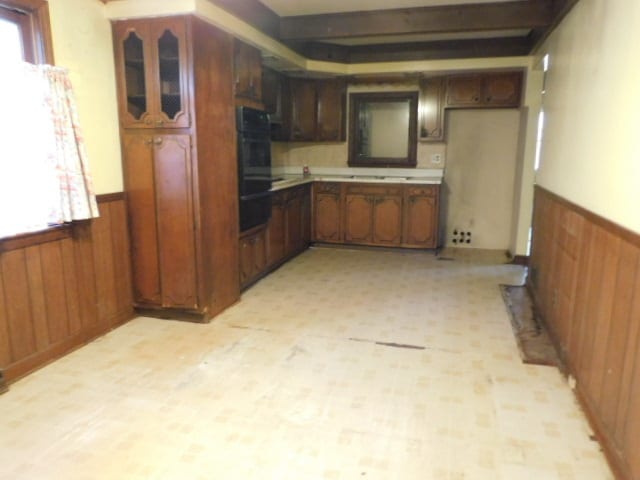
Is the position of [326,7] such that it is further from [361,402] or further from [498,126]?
[361,402]

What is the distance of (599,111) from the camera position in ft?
8.05

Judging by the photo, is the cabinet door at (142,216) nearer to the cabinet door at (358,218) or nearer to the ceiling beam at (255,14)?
the ceiling beam at (255,14)

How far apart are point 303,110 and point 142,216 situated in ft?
10.5

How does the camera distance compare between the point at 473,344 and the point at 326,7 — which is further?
the point at 326,7

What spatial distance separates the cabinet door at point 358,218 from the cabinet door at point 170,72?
3033 mm

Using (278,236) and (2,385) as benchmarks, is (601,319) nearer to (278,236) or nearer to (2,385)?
(2,385)

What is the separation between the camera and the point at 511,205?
19.8 feet

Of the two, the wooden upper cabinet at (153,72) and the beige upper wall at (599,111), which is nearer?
the beige upper wall at (599,111)

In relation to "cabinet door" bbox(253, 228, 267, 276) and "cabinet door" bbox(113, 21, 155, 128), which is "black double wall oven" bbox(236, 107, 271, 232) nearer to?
"cabinet door" bbox(253, 228, 267, 276)

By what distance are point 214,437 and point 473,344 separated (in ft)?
6.19

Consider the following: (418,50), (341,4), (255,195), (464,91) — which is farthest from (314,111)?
(255,195)

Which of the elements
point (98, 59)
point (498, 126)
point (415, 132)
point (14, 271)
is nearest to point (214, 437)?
point (14, 271)

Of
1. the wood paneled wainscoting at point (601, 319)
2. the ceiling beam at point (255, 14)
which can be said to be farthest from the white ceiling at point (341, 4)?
the wood paneled wainscoting at point (601, 319)

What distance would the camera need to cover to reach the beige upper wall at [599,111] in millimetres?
1984
